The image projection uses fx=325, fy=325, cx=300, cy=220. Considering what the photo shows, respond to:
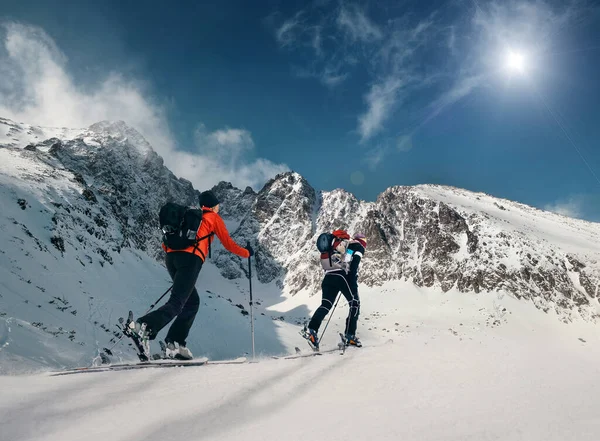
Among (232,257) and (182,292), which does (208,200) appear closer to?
(182,292)

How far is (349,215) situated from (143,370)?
88829mm

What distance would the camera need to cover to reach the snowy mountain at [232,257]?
12.7 meters

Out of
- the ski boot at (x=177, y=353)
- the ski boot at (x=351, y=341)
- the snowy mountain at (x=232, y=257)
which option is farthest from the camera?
the snowy mountain at (x=232, y=257)

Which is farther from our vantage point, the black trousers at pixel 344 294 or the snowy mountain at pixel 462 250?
the snowy mountain at pixel 462 250

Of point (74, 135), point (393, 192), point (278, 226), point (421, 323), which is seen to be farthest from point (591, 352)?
point (74, 135)

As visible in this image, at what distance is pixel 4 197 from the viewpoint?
18000 mm

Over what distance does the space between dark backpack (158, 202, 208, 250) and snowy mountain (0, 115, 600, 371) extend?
7.58 ft

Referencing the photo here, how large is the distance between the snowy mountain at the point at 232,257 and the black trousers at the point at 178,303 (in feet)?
5.00

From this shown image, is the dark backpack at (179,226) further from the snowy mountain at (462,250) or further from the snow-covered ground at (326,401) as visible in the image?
the snowy mountain at (462,250)

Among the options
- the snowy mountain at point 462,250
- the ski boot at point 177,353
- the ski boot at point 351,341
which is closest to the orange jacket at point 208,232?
the ski boot at point 177,353

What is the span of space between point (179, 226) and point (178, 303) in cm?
118

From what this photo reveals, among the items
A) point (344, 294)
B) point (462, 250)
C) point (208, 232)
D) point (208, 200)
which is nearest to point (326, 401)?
point (208, 232)

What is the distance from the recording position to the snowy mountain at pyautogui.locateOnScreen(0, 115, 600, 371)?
41.6 ft

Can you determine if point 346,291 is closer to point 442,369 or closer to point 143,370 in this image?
point 442,369
